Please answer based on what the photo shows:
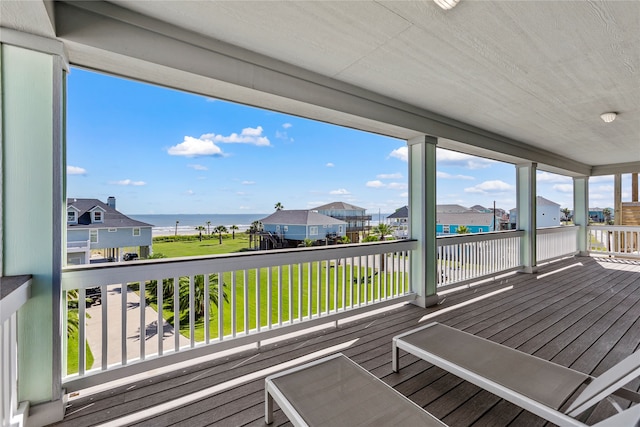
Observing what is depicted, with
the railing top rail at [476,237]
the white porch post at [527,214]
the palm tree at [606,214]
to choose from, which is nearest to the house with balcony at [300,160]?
the railing top rail at [476,237]

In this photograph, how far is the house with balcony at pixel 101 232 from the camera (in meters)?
2.31

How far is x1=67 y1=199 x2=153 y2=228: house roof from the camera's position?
2.33 meters

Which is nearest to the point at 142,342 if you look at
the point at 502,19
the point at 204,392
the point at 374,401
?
the point at 204,392

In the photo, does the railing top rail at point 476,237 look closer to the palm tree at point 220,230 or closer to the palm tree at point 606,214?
the palm tree at point 220,230

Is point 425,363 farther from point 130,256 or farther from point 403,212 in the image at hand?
point 130,256

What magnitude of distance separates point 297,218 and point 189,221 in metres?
1.19

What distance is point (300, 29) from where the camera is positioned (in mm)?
2289

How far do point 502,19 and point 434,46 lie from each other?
0.51m

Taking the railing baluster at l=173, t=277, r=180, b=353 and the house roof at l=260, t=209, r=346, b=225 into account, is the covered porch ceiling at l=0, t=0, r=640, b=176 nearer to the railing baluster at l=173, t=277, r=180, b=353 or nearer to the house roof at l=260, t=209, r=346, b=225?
the house roof at l=260, t=209, r=346, b=225

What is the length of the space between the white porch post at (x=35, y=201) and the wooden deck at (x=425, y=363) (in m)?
0.41

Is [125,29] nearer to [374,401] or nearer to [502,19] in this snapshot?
[502,19]

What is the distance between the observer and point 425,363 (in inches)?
107

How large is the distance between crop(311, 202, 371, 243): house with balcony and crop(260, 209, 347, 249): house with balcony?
8 centimetres

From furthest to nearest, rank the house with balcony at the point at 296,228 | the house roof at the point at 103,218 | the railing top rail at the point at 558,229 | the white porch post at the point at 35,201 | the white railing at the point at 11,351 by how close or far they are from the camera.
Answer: the railing top rail at the point at 558,229, the house with balcony at the point at 296,228, the house roof at the point at 103,218, the white porch post at the point at 35,201, the white railing at the point at 11,351
